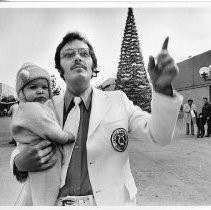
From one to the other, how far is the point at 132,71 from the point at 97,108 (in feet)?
2.16

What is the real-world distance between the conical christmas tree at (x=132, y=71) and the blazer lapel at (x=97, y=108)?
425 millimetres

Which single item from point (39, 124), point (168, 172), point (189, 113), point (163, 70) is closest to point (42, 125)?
point (39, 124)

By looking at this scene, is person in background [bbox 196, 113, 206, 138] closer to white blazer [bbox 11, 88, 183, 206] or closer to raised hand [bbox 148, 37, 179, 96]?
white blazer [bbox 11, 88, 183, 206]

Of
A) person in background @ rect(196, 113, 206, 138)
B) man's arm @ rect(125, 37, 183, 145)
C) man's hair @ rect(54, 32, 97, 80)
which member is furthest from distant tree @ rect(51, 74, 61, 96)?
person in background @ rect(196, 113, 206, 138)

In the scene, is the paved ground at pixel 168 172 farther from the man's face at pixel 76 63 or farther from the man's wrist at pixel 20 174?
the man's face at pixel 76 63

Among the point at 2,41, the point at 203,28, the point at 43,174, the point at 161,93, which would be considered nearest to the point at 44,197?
the point at 43,174

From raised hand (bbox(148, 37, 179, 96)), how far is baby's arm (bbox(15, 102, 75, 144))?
457mm

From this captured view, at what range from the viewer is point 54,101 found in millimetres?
1535

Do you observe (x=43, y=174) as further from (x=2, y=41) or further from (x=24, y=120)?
(x=2, y=41)

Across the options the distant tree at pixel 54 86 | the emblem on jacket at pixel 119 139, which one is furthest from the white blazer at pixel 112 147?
the distant tree at pixel 54 86

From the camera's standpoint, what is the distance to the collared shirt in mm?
1362

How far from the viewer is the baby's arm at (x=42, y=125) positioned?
1.41m

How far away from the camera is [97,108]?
147 cm

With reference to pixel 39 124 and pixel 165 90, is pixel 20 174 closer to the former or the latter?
pixel 39 124
